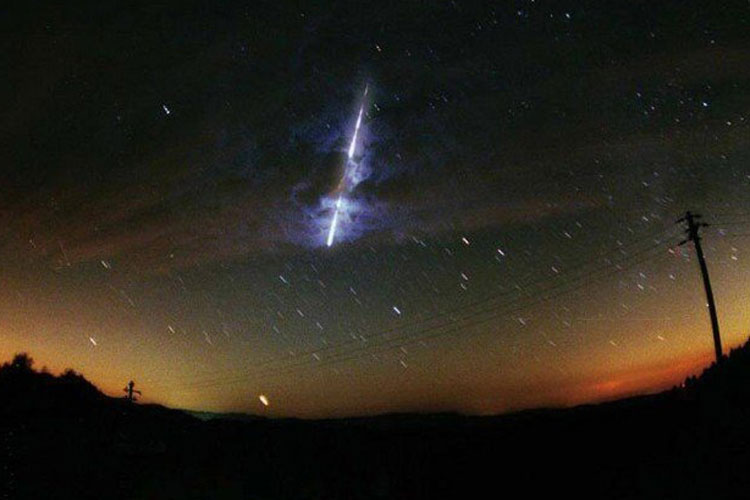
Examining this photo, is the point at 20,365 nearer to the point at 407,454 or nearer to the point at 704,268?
the point at 407,454

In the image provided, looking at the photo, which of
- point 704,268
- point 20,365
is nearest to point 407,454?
point 704,268

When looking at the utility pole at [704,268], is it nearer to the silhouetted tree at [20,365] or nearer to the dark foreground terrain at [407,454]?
the dark foreground terrain at [407,454]

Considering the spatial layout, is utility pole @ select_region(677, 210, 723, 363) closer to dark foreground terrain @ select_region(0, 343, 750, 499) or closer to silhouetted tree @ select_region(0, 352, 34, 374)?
dark foreground terrain @ select_region(0, 343, 750, 499)

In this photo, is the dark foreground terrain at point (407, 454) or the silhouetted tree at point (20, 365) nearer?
the dark foreground terrain at point (407, 454)

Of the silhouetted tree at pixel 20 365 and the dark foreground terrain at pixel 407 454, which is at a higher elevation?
the silhouetted tree at pixel 20 365

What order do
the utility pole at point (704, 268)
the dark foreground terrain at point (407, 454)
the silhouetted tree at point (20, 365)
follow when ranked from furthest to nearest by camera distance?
the silhouetted tree at point (20, 365) → the utility pole at point (704, 268) → the dark foreground terrain at point (407, 454)

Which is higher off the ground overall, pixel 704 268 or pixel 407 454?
pixel 704 268

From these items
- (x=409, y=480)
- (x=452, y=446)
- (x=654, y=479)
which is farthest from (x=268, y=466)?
(x=654, y=479)

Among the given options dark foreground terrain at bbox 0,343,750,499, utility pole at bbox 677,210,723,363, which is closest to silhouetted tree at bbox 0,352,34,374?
dark foreground terrain at bbox 0,343,750,499

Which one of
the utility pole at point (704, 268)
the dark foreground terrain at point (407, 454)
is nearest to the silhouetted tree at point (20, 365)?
the dark foreground terrain at point (407, 454)

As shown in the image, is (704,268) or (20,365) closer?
(704,268)
